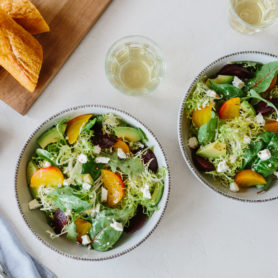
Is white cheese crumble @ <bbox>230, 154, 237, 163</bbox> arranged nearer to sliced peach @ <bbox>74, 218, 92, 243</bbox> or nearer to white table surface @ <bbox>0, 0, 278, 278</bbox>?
white table surface @ <bbox>0, 0, 278, 278</bbox>

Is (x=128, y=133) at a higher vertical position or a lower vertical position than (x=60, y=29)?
lower

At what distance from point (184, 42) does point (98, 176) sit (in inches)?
25.3

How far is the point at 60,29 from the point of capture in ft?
4.89

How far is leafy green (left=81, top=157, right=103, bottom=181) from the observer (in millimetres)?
1350

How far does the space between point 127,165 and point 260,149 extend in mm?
482

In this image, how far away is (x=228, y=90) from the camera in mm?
1366

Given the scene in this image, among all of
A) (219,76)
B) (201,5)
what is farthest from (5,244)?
(201,5)

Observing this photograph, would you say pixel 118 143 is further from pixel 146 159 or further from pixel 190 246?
pixel 190 246

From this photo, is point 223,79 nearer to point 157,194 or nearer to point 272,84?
point 272,84

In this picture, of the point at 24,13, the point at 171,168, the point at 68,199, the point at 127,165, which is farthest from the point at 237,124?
the point at 24,13

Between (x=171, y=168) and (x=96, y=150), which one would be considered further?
(x=171, y=168)

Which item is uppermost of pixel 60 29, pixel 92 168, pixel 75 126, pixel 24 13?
pixel 24 13

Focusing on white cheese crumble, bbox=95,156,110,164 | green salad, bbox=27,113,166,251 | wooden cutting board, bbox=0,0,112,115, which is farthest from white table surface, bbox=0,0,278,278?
white cheese crumble, bbox=95,156,110,164

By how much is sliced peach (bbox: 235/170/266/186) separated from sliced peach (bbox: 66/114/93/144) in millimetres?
593
